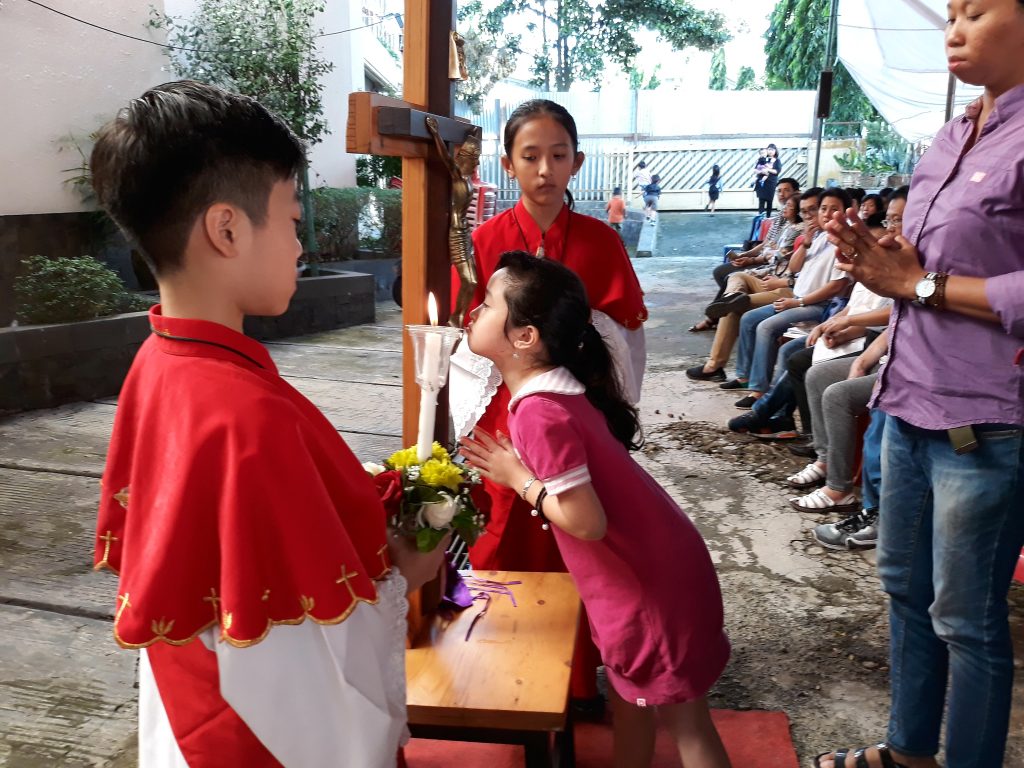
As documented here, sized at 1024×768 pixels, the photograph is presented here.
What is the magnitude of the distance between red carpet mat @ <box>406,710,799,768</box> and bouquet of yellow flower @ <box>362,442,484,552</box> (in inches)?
40.0

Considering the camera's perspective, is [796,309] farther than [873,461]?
Yes

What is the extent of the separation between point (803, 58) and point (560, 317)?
18.6 m

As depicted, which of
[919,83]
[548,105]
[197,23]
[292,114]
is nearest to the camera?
[548,105]

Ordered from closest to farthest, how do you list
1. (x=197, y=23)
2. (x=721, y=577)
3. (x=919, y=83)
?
(x=721, y=577), (x=197, y=23), (x=919, y=83)

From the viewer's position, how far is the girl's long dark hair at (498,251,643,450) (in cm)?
160

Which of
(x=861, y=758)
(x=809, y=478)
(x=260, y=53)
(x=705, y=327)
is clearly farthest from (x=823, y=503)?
(x=260, y=53)

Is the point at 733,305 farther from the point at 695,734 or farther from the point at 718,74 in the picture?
the point at 718,74

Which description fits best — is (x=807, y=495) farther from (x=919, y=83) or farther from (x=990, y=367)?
(x=919, y=83)

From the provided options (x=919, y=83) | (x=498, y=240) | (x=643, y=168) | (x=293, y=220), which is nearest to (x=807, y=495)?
(x=498, y=240)

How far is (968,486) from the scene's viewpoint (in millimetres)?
1596

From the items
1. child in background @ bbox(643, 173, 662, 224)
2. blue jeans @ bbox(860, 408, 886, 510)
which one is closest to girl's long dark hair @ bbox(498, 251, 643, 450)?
blue jeans @ bbox(860, 408, 886, 510)

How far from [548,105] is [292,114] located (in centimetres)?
684

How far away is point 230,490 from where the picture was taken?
0.93m

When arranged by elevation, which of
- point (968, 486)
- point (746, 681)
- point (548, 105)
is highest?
point (548, 105)
